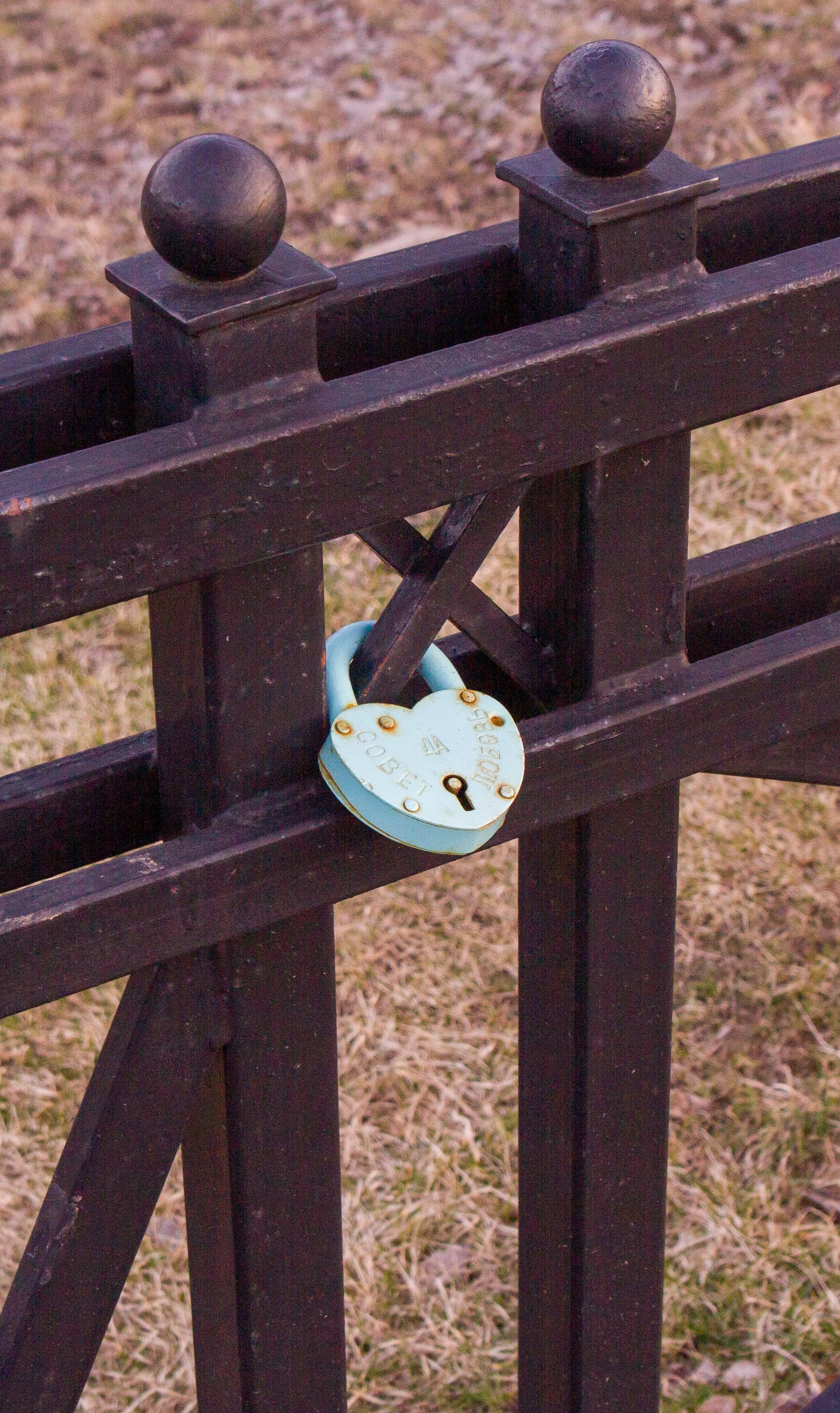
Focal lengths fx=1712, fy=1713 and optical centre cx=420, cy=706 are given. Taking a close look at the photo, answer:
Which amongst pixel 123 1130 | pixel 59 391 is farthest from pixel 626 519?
pixel 123 1130

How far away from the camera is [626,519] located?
1199 mm

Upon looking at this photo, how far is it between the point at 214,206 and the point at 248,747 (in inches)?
13.7

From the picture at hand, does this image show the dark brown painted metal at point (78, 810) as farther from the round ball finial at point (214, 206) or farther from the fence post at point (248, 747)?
the round ball finial at point (214, 206)

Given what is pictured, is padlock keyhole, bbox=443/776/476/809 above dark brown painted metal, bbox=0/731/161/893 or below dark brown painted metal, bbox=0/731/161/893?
above

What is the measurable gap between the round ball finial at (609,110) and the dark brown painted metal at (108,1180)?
0.60 metres

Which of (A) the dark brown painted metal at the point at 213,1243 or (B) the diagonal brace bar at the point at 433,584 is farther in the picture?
(A) the dark brown painted metal at the point at 213,1243

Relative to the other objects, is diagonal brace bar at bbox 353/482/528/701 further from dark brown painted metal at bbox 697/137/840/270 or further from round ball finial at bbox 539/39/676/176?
dark brown painted metal at bbox 697/137/840/270

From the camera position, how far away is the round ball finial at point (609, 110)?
3.52 ft

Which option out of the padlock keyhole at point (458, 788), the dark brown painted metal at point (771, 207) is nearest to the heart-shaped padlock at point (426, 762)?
the padlock keyhole at point (458, 788)

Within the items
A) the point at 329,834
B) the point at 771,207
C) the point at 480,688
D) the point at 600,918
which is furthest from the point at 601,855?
the point at 771,207

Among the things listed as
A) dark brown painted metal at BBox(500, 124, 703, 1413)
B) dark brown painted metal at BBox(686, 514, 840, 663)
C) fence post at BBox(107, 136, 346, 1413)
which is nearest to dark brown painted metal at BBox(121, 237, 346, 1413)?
fence post at BBox(107, 136, 346, 1413)

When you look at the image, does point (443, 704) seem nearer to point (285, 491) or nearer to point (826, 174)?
point (285, 491)

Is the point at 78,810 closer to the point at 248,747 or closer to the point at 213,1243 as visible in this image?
the point at 248,747

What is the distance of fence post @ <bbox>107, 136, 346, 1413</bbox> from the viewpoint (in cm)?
98
